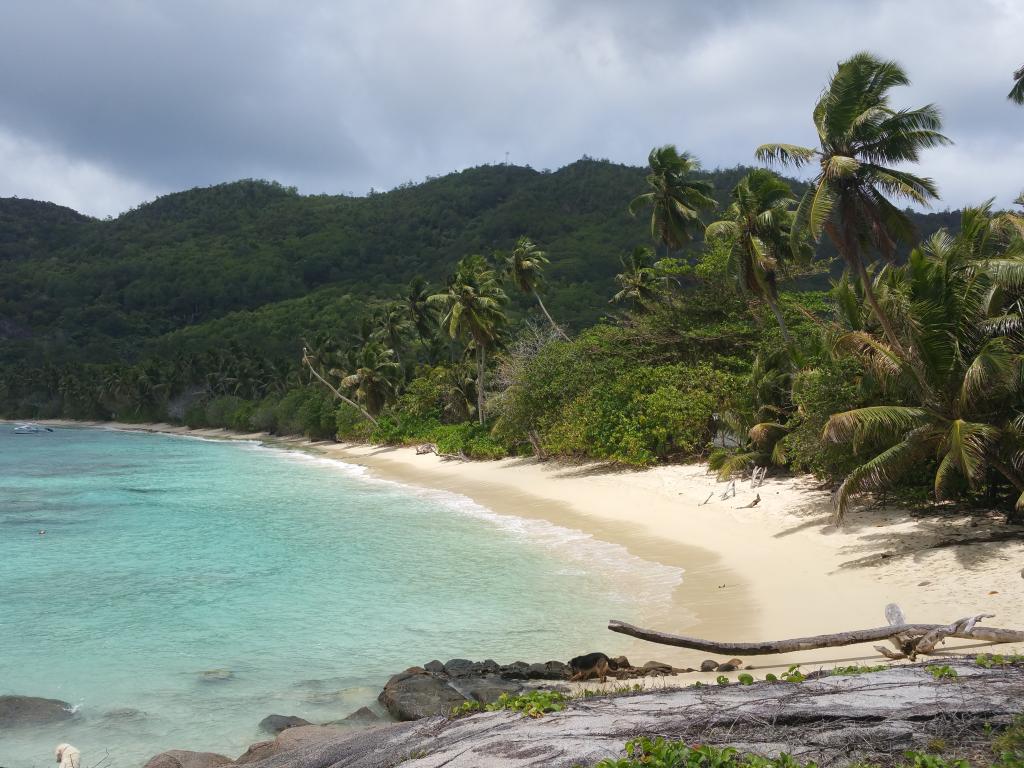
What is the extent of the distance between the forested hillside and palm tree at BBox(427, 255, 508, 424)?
46.6 metres

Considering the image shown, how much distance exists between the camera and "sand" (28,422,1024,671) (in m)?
10.5

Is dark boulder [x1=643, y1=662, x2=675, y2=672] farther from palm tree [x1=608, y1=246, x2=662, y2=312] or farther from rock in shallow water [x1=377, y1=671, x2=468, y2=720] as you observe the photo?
palm tree [x1=608, y1=246, x2=662, y2=312]

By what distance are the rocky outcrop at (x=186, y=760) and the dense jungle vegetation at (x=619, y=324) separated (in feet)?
34.0

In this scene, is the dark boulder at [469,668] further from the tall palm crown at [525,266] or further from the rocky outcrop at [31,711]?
the tall palm crown at [525,266]

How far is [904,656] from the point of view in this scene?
26.8 feet

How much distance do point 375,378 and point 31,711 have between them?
1915 inches

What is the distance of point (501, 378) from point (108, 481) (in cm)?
2015

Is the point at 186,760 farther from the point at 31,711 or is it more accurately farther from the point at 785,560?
the point at 785,560

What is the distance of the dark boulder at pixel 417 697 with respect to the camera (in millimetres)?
8641

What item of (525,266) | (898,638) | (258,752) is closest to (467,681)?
(258,752)

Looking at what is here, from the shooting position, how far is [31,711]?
965 cm

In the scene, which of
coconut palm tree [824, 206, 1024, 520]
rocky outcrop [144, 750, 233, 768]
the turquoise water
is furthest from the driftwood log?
rocky outcrop [144, 750, 233, 768]

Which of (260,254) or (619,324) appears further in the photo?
(260,254)

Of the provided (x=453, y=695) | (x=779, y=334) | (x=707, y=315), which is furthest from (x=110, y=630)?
(x=707, y=315)
